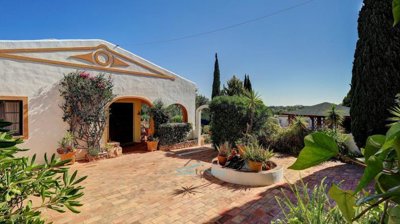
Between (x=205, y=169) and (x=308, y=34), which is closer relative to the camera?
(x=205, y=169)

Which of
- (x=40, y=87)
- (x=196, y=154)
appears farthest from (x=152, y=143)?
(x=40, y=87)

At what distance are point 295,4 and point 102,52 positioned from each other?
9.24 meters

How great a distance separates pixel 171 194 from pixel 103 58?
766cm

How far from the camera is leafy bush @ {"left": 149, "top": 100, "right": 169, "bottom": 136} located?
38.2 ft

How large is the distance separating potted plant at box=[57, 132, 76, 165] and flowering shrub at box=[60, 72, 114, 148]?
0.33m

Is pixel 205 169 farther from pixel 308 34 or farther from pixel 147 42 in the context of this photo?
pixel 147 42

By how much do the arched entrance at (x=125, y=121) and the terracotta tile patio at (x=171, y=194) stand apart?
4055 mm

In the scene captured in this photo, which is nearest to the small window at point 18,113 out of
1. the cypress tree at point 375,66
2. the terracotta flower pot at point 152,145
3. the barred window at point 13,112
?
the barred window at point 13,112

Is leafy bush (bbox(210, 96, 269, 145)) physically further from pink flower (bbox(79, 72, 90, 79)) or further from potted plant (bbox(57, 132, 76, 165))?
potted plant (bbox(57, 132, 76, 165))

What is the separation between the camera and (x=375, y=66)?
7.21 m

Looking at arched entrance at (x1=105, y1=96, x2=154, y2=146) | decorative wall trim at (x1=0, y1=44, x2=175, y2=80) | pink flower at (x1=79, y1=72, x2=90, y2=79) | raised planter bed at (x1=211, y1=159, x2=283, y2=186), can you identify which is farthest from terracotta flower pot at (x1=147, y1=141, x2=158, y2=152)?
raised planter bed at (x1=211, y1=159, x2=283, y2=186)

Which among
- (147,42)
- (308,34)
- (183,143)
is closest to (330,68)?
(308,34)

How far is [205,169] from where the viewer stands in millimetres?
7977

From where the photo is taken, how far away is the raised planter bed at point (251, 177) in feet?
20.7
